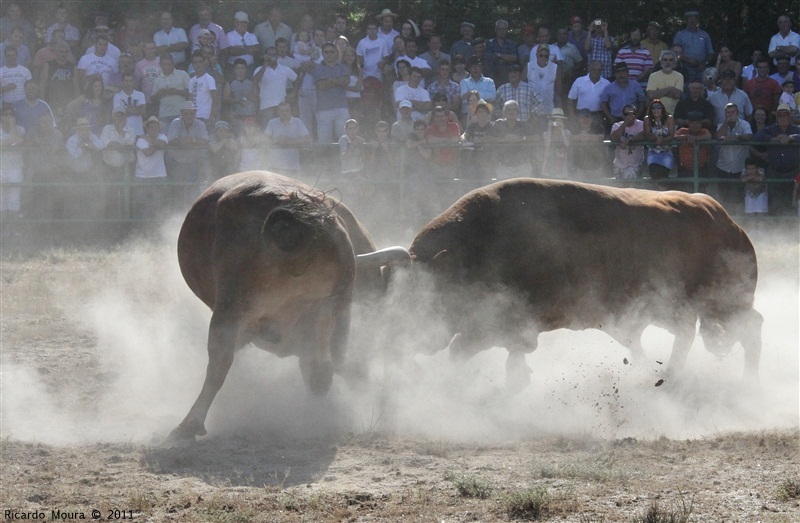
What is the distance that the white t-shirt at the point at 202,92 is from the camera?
15.6 meters

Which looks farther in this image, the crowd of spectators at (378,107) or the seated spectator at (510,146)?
the crowd of spectators at (378,107)

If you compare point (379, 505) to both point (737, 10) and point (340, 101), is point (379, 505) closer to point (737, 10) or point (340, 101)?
point (340, 101)

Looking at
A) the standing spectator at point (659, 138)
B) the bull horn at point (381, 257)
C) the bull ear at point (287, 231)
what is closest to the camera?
the bull ear at point (287, 231)

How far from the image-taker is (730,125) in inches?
591

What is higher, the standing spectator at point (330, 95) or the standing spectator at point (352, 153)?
the standing spectator at point (330, 95)

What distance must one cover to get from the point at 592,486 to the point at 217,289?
2.54m

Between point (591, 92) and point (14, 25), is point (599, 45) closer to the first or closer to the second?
point (591, 92)

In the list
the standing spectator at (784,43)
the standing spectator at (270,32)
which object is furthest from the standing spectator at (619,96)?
the standing spectator at (270,32)

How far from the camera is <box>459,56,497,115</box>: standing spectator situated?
1563 cm

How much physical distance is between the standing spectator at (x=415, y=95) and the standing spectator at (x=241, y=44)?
2.52 m

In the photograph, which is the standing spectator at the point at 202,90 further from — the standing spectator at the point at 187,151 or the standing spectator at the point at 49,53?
the standing spectator at the point at 49,53

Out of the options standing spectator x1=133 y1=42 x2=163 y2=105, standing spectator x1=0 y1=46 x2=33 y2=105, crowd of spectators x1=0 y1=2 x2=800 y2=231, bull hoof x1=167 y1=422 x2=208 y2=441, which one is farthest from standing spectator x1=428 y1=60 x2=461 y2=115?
bull hoof x1=167 y1=422 x2=208 y2=441

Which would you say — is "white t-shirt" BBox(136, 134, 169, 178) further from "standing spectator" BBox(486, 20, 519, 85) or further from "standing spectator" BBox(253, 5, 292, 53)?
"standing spectator" BBox(486, 20, 519, 85)

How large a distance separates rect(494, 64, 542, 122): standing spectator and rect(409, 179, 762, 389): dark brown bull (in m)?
6.86
